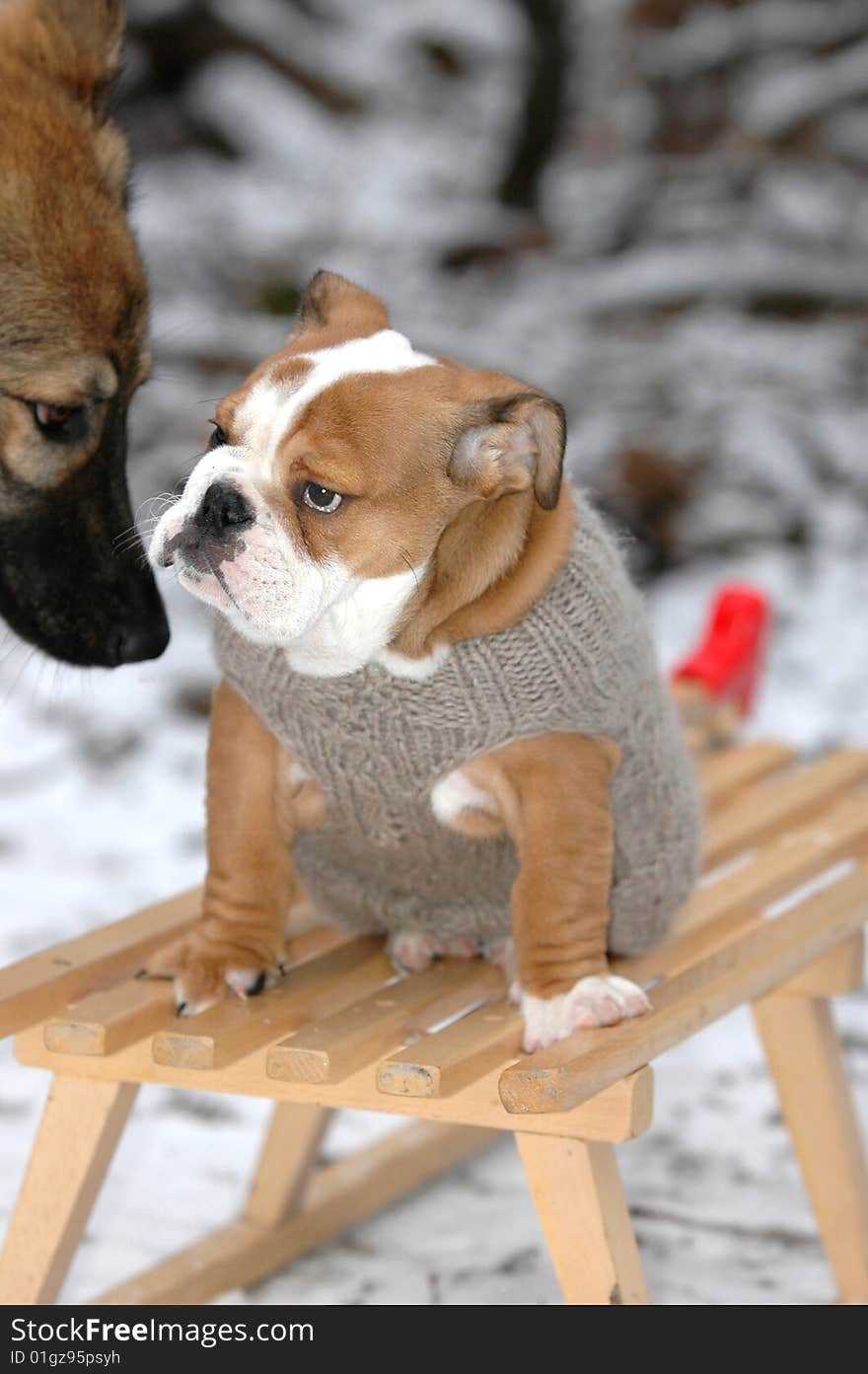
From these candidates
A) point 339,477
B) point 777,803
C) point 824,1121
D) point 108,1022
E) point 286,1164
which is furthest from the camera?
point 777,803

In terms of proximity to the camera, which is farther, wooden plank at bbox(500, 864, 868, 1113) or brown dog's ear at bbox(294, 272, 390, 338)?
brown dog's ear at bbox(294, 272, 390, 338)

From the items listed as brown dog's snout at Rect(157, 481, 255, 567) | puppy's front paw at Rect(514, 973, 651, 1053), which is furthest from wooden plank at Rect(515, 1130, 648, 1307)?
brown dog's snout at Rect(157, 481, 255, 567)

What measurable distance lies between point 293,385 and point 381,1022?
701 mm

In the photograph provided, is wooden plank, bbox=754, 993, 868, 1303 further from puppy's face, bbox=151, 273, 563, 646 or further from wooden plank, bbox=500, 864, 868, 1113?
puppy's face, bbox=151, 273, 563, 646

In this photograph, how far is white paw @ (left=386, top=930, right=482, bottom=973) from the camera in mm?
2234

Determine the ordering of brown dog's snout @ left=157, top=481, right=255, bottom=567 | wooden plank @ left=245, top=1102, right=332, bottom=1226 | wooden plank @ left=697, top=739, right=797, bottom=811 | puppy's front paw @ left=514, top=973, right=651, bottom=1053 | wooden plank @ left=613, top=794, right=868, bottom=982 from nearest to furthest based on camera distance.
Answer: brown dog's snout @ left=157, top=481, right=255, bottom=567, puppy's front paw @ left=514, top=973, right=651, bottom=1053, wooden plank @ left=613, top=794, right=868, bottom=982, wooden plank @ left=245, top=1102, right=332, bottom=1226, wooden plank @ left=697, top=739, right=797, bottom=811

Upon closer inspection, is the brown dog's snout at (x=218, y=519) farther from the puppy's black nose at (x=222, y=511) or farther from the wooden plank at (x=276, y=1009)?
the wooden plank at (x=276, y=1009)

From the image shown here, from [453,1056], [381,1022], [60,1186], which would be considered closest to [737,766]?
[381,1022]

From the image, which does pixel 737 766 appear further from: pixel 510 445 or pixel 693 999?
pixel 510 445

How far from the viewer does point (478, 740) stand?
6.33ft

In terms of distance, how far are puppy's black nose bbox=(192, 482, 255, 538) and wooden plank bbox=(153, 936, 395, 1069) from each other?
537 mm

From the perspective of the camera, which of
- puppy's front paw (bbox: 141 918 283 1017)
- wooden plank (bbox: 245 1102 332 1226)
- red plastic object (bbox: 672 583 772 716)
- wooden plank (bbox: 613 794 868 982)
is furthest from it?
red plastic object (bbox: 672 583 772 716)

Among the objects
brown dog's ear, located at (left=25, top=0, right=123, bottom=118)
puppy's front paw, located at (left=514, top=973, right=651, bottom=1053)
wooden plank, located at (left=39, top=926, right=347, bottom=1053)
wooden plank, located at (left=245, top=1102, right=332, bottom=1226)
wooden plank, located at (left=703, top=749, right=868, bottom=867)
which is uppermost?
brown dog's ear, located at (left=25, top=0, right=123, bottom=118)
